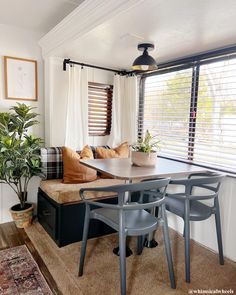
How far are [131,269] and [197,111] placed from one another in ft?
6.14

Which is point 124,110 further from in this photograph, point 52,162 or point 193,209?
point 193,209

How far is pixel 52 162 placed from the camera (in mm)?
2826

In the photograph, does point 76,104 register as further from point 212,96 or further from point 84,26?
point 212,96

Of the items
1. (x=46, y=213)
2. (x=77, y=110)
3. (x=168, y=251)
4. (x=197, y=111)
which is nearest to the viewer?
(x=168, y=251)

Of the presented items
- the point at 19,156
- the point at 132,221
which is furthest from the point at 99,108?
the point at 132,221

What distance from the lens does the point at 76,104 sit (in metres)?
3.11

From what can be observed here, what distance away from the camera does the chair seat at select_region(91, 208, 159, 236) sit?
164 centimetres

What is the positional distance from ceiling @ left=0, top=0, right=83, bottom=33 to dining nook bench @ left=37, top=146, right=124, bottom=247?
1511 millimetres

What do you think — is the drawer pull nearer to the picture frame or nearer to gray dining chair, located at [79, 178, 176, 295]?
gray dining chair, located at [79, 178, 176, 295]

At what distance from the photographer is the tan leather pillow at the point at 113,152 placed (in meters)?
3.04

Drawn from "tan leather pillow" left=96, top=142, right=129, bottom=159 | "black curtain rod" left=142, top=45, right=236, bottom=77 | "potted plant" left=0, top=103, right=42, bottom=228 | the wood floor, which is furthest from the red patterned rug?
"black curtain rod" left=142, top=45, right=236, bottom=77

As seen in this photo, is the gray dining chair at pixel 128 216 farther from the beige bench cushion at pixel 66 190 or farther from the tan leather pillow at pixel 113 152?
the tan leather pillow at pixel 113 152

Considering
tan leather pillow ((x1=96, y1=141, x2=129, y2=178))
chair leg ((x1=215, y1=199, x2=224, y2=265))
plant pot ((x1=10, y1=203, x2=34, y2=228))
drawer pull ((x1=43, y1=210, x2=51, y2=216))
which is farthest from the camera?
tan leather pillow ((x1=96, y1=141, x2=129, y2=178))

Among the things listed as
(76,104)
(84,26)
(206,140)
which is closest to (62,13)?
(84,26)
